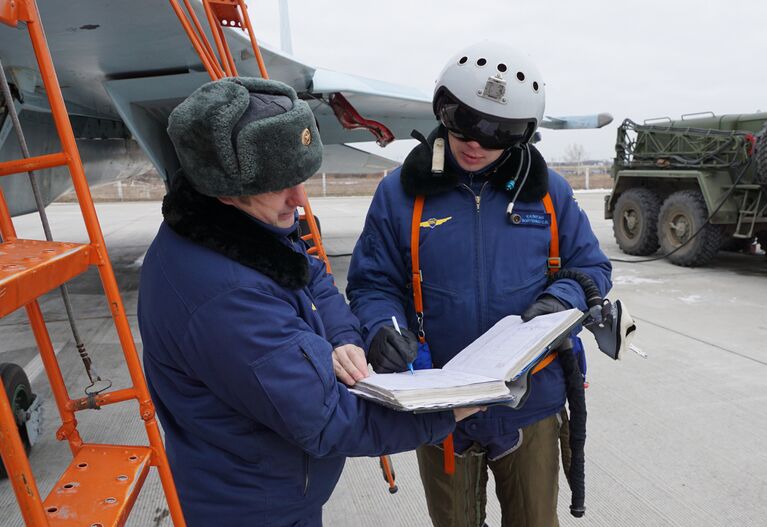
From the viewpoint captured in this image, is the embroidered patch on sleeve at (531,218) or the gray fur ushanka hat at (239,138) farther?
the embroidered patch on sleeve at (531,218)

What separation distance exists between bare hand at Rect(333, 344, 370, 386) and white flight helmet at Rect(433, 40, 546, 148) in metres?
0.70

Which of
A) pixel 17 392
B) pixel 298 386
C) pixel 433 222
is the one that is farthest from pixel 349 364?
pixel 17 392

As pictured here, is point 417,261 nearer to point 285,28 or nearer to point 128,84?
point 128,84

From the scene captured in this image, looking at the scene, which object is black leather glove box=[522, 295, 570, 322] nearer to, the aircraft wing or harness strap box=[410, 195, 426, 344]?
harness strap box=[410, 195, 426, 344]

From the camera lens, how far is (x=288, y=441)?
1.18 m

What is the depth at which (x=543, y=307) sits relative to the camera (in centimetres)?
153

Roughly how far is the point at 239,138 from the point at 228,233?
0.20 m

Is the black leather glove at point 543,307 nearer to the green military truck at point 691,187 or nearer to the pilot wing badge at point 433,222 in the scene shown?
the pilot wing badge at point 433,222

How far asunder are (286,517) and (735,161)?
7.53 m

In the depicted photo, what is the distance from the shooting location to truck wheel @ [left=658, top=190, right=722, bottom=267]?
7.25m

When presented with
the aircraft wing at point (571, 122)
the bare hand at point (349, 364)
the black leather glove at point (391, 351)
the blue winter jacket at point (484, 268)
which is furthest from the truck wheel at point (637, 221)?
the bare hand at point (349, 364)

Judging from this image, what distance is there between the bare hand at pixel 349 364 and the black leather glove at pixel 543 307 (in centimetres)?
48

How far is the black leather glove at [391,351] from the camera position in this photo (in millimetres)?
1457

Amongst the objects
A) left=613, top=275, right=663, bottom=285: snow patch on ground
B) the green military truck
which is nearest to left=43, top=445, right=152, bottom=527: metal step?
left=613, top=275, right=663, bottom=285: snow patch on ground
